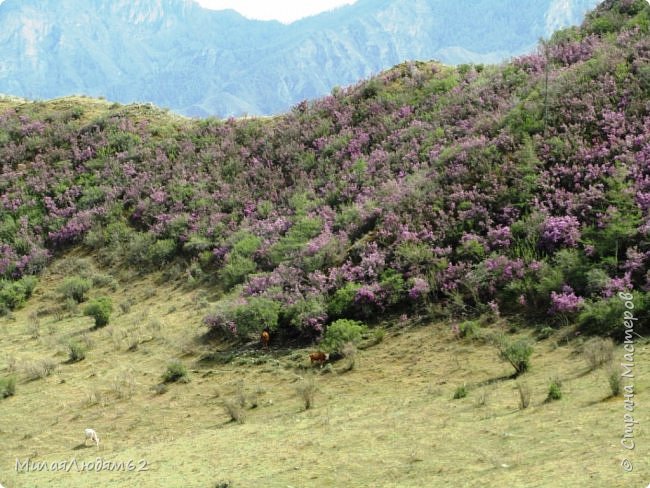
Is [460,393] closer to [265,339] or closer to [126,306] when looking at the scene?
[265,339]

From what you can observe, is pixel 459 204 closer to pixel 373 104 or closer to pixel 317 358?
pixel 317 358

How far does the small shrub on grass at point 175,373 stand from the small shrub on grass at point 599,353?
8.28 meters

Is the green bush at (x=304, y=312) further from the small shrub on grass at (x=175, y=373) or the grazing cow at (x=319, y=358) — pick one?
the small shrub on grass at (x=175, y=373)

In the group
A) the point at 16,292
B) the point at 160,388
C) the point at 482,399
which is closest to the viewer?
the point at 482,399

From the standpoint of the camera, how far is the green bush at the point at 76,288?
846 inches

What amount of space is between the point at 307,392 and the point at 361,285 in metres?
4.65

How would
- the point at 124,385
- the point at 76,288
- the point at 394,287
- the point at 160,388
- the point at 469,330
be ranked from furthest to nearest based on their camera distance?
the point at 76,288
the point at 394,287
the point at 124,385
the point at 160,388
the point at 469,330

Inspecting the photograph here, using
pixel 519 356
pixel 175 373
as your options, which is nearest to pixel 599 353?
pixel 519 356

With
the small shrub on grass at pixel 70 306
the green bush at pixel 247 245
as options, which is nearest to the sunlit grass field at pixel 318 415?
the small shrub on grass at pixel 70 306

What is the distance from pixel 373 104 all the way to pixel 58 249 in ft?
46.0

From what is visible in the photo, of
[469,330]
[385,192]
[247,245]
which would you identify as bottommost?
[469,330]

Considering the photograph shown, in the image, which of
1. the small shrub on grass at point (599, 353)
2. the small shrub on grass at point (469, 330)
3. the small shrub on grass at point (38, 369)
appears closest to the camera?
the small shrub on grass at point (599, 353)

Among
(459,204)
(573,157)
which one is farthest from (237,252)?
(573,157)

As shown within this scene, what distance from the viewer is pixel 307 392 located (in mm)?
11805
